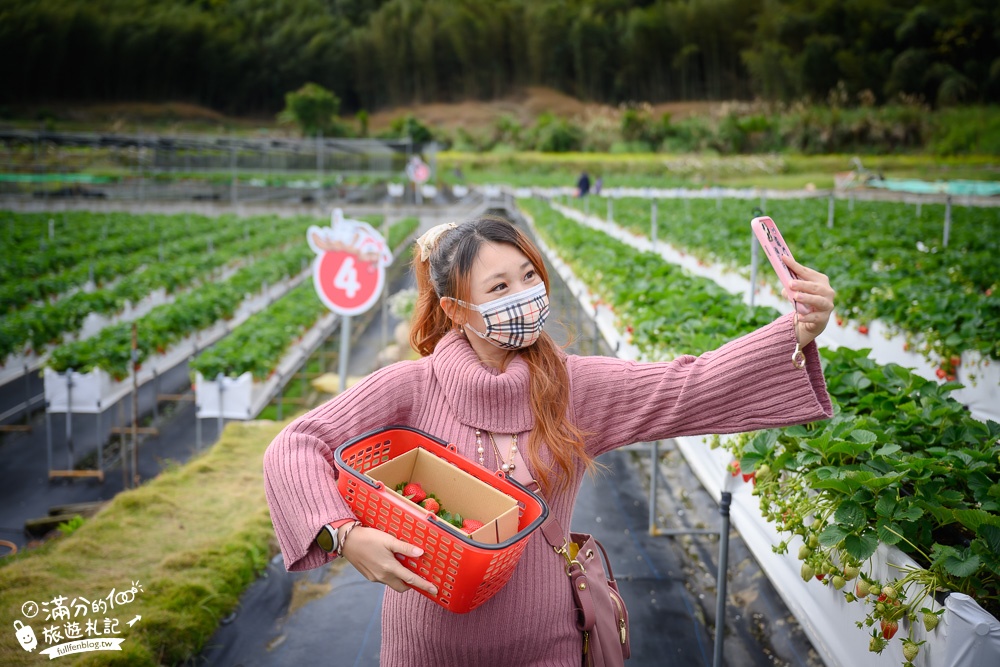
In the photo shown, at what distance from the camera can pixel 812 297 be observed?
1565 millimetres

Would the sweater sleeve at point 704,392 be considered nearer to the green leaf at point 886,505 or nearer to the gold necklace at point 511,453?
the gold necklace at point 511,453

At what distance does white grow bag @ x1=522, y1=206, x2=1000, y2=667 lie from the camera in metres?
1.65

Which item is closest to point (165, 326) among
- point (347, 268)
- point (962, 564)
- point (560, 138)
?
point (347, 268)

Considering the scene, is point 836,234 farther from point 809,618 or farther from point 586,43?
point 586,43

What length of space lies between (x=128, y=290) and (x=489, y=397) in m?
10.7

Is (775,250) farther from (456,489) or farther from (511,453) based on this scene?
(456,489)

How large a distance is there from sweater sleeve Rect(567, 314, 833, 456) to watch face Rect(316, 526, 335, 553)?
635 millimetres

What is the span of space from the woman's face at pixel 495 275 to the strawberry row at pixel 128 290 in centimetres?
830

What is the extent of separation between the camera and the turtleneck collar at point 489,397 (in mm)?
1730

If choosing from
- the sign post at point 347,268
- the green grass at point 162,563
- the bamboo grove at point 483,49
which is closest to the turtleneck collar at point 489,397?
the green grass at point 162,563

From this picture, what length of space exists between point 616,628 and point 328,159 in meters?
40.5

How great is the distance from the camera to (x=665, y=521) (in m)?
4.48

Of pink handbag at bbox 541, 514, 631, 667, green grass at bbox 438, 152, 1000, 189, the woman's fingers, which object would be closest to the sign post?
pink handbag at bbox 541, 514, 631, 667

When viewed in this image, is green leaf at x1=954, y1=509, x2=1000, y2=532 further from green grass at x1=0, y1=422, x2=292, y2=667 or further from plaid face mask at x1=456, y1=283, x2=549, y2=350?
green grass at x1=0, y1=422, x2=292, y2=667
